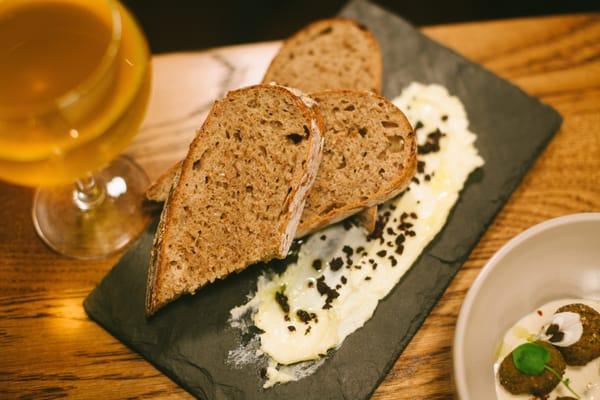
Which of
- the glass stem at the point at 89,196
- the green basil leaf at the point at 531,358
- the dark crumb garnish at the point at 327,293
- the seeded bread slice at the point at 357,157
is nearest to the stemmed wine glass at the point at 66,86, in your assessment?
the glass stem at the point at 89,196

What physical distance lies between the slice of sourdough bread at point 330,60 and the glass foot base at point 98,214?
0.57m

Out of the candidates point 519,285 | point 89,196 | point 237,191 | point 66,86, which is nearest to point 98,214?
point 89,196

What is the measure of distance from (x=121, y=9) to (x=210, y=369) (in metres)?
0.97

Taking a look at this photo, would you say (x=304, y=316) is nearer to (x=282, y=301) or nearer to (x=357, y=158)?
(x=282, y=301)

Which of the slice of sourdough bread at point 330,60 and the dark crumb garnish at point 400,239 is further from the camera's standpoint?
the slice of sourdough bread at point 330,60

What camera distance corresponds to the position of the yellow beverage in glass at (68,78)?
52.1 inches

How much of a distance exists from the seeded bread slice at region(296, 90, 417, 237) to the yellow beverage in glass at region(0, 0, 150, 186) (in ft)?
1.94

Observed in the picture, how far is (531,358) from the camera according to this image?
150 centimetres

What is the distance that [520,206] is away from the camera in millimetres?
1939

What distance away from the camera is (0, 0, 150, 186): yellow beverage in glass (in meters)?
1.32

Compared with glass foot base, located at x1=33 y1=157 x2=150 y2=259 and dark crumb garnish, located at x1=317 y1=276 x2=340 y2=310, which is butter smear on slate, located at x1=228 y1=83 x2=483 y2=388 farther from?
glass foot base, located at x1=33 y1=157 x2=150 y2=259

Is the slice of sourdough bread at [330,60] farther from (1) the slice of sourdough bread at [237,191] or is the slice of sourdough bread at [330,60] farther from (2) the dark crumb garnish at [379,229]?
(2) the dark crumb garnish at [379,229]

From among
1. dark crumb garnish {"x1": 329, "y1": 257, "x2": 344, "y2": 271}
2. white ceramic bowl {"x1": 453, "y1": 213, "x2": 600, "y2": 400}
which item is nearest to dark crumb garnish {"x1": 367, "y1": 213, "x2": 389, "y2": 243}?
dark crumb garnish {"x1": 329, "y1": 257, "x2": 344, "y2": 271}

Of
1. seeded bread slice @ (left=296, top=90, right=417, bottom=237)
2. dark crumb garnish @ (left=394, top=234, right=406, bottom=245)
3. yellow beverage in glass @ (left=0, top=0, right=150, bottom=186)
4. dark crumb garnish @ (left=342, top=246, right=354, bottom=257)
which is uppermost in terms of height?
yellow beverage in glass @ (left=0, top=0, right=150, bottom=186)
